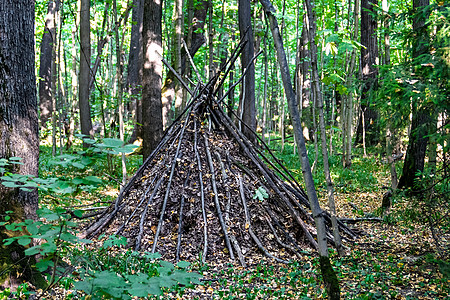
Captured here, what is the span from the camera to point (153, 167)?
18.7 feet

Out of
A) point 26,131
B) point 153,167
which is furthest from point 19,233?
point 153,167

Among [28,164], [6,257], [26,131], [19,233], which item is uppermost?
[26,131]

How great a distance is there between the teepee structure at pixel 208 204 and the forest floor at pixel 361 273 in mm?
341

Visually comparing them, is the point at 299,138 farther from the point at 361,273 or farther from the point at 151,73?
the point at 151,73

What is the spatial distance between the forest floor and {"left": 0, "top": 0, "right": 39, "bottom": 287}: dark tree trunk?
1346 mm

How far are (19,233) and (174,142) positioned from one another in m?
2.98

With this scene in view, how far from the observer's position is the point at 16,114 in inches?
121

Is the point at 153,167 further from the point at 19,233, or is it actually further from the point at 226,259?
the point at 19,233

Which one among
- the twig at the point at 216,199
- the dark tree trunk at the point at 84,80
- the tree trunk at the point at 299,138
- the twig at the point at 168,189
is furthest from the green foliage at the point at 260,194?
the dark tree trunk at the point at 84,80

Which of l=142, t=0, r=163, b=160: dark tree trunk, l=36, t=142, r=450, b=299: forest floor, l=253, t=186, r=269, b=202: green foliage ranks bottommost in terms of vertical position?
l=36, t=142, r=450, b=299: forest floor

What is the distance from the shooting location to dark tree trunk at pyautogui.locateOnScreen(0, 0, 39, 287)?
2990 millimetres

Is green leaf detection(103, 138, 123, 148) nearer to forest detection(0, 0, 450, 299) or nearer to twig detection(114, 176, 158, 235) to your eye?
forest detection(0, 0, 450, 299)

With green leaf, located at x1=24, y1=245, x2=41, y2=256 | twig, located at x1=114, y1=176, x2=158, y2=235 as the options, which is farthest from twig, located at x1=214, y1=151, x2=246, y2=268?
green leaf, located at x1=24, y1=245, x2=41, y2=256

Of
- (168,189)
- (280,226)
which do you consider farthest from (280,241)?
(168,189)
